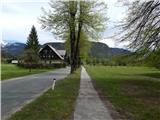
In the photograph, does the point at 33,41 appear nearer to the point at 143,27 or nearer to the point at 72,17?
the point at 72,17

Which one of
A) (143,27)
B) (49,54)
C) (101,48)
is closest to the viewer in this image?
(143,27)

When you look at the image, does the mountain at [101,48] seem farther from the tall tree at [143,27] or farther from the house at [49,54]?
the house at [49,54]

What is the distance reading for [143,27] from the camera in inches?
835

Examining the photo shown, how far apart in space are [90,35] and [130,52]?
95.9 feet

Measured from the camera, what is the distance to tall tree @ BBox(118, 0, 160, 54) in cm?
2072

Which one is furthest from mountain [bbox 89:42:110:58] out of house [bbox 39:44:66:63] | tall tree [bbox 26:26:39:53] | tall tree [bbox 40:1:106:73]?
house [bbox 39:44:66:63]

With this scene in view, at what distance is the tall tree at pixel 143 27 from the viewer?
2072 centimetres

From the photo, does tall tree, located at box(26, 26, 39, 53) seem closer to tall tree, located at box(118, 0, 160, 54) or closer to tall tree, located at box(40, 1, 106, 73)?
tall tree, located at box(40, 1, 106, 73)

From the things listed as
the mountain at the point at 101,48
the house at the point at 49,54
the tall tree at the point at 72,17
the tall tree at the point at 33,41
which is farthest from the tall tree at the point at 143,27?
the house at the point at 49,54

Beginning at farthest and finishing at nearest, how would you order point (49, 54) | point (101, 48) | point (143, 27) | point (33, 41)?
point (49, 54), point (33, 41), point (101, 48), point (143, 27)

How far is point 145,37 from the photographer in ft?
69.5

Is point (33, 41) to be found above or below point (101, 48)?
above

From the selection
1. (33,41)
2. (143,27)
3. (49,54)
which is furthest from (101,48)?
(49,54)

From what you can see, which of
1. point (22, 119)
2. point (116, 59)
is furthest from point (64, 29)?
Result: point (22, 119)
